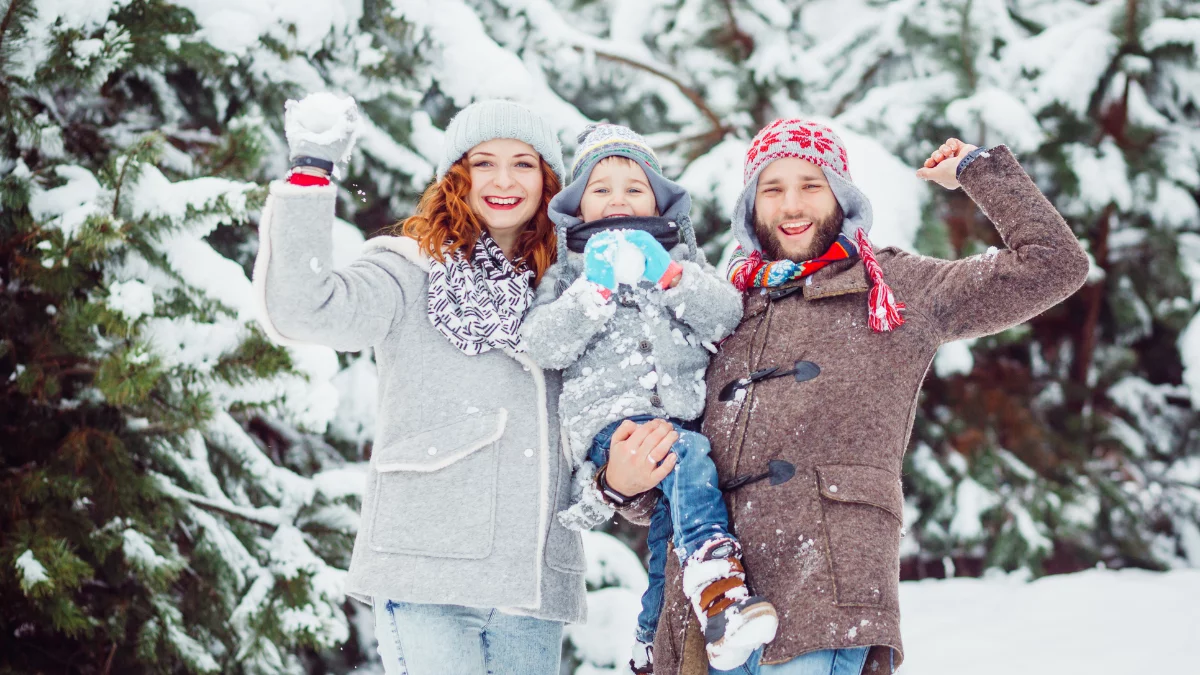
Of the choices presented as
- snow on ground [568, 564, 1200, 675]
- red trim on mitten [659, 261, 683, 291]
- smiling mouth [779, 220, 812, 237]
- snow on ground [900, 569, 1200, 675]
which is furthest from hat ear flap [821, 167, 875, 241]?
snow on ground [900, 569, 1200, 675]

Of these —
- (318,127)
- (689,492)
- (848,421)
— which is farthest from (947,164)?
(318,127)

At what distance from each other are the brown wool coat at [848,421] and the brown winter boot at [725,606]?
76 millimetres

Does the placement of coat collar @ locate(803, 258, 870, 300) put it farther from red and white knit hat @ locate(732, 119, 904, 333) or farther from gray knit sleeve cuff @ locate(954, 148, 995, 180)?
gray knit sleeve cuff @ locate(954, 148, 995, 180)

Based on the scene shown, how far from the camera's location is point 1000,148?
2.39 meters

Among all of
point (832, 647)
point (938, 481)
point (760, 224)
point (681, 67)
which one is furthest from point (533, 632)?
point (681, 67)

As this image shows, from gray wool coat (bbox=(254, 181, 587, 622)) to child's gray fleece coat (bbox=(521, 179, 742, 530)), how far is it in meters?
0.08

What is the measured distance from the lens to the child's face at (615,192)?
2660 mm

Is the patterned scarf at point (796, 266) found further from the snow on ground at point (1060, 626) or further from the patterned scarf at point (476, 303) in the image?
the snow on ground at point (1060, 626)

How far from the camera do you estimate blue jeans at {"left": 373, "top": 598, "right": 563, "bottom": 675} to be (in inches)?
85.4

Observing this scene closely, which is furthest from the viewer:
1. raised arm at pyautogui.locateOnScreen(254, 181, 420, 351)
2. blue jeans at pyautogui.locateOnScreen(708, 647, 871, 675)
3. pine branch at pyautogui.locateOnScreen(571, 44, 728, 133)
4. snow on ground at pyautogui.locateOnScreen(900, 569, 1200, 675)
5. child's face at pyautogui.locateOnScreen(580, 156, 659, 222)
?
pine branch at pyautogui.locateOnScreen(571, 44, 728, 133)

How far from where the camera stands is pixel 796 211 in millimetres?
2529

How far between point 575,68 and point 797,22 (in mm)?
1809

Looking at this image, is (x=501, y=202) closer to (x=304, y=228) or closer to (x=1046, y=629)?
(x=304, y=228)

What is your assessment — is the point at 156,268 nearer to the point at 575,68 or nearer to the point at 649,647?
the point at 649,647
